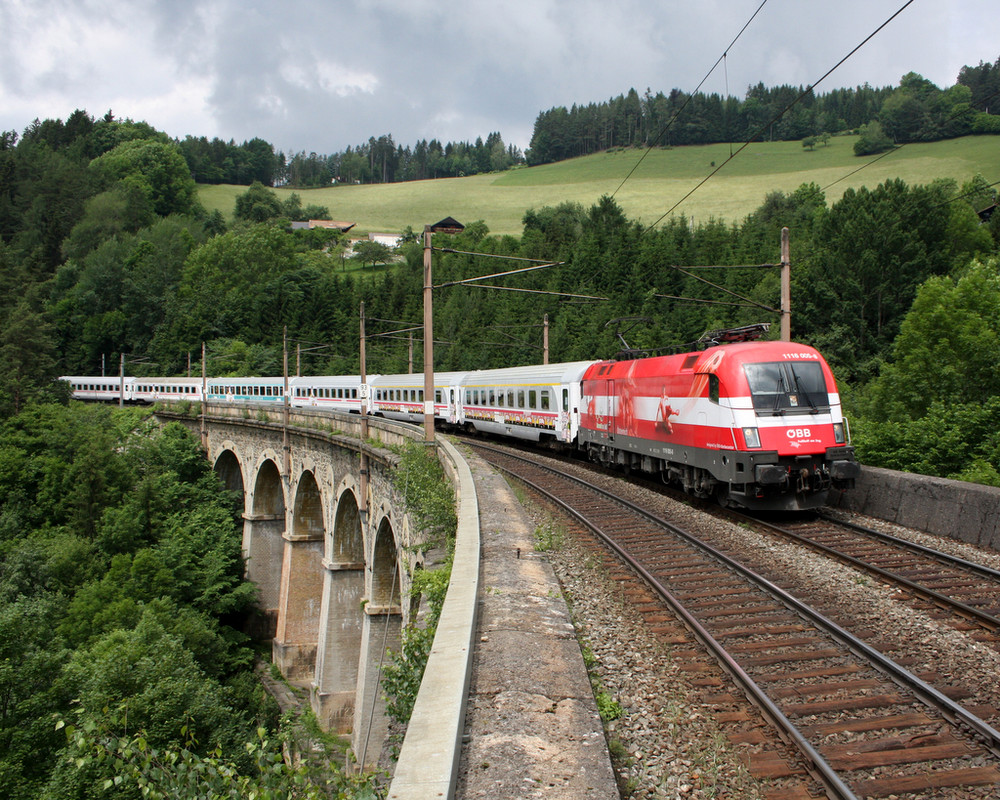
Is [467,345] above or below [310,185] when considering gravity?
below

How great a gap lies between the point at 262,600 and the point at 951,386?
101ft

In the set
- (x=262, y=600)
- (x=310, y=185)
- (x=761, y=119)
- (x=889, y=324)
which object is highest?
(x=310, y=185)

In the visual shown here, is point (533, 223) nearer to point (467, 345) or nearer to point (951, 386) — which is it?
point (467, 345)

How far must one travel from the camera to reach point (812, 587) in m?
8.68

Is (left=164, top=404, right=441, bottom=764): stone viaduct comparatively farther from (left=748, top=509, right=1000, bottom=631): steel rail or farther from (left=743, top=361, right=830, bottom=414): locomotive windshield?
(left=743, top=361, right=830, bottom=414): locomotive windshield

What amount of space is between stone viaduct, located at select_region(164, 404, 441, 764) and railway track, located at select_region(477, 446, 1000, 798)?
12.3 feet

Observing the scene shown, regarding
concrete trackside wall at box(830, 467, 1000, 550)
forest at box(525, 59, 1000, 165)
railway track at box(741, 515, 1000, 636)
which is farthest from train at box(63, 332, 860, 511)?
forest at box(525, 59, 1000, 165)

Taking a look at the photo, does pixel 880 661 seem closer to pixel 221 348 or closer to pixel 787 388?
pixel 787 388

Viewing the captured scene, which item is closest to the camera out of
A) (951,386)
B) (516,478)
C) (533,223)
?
(516,478)

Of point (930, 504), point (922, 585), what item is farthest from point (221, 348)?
point (922, 585)

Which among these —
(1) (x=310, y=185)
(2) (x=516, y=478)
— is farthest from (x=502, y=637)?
(1) (x=310, y=185)

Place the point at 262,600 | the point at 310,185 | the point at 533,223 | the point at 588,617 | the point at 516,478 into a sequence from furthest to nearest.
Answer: the point at 310,185
the point at 533,223
the point at 262,600
the point at 516,478
the point at 588,617

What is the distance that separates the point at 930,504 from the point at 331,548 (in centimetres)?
1931

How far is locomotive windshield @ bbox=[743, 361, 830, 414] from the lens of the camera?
41.7ft
